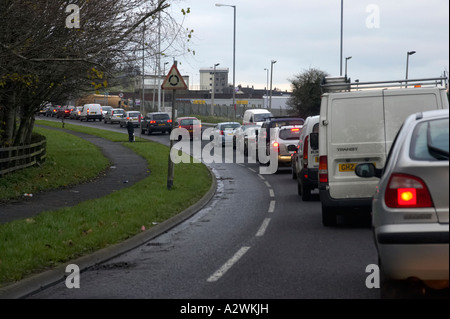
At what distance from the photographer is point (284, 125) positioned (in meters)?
30.0

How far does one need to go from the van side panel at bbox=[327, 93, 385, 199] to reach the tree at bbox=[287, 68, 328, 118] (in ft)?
133

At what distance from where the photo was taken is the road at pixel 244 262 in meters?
8.20

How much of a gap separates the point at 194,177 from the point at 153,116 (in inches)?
1412

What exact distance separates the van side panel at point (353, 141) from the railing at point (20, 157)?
40.8 ft

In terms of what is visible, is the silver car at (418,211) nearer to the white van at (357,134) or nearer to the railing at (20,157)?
the white van at (357,134)

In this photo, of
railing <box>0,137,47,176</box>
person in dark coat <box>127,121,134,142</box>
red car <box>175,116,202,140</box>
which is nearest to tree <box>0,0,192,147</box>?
railing <box>0,137,47,176</box>

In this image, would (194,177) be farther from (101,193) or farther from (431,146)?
(431,146)

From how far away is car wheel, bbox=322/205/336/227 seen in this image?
13.4 m

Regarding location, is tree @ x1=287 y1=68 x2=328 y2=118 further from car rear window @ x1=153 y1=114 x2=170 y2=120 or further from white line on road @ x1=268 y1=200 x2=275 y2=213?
white line on road @ x1=268 y1=200 x2=275 y2=213

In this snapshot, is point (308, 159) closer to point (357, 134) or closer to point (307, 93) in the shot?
point (357, 134)

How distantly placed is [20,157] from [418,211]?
20257 millimetres

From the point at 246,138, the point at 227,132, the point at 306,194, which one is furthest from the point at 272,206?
the point at 227,132

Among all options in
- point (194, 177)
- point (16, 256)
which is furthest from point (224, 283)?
point (194, 177)

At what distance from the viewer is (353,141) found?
42.2ft
